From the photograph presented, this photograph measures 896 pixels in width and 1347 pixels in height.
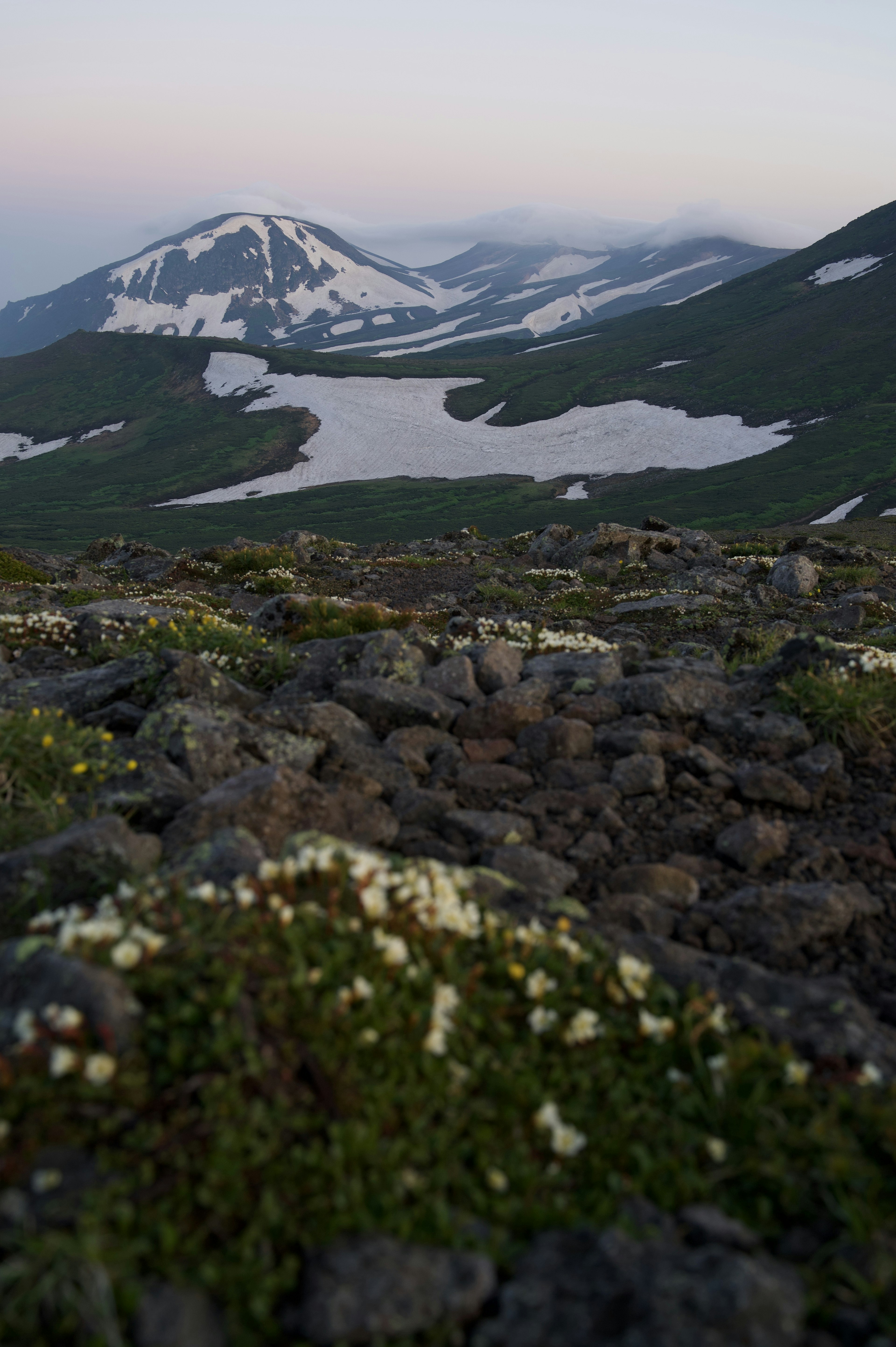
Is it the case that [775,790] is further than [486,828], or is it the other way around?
[775,790]

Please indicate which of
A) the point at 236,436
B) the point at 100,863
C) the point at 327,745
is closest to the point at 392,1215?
the point at 100,863

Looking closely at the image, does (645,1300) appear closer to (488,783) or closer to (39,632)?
(488,783)

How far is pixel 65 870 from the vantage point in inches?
187

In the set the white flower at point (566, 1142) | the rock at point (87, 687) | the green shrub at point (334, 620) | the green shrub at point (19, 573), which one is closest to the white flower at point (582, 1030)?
the white flower at point (566, 1142)

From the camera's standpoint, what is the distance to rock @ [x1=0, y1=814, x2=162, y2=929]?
15.3 feet

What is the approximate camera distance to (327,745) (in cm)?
756

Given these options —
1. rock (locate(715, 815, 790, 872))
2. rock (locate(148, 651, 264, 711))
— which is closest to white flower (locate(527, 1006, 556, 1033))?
rock (locate(715, 815, 790, 872))

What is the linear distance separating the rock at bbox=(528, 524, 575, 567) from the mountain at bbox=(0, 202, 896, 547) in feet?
82.6

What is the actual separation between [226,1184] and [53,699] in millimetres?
6735

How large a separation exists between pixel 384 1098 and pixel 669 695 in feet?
21.1

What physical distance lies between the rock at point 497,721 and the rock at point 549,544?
26024mm

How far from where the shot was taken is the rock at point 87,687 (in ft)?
27.2

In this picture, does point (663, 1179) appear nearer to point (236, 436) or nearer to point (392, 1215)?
point (392, 1215)

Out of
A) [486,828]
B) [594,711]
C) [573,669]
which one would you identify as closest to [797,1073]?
[486,828]
